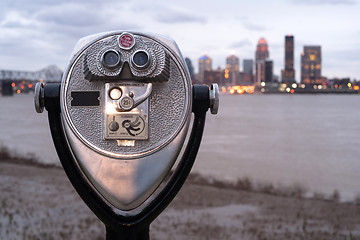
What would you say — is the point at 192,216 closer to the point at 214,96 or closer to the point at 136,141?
the point at 214,96

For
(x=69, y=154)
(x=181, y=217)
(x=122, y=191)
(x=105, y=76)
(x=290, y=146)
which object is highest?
(x=105, y=76)

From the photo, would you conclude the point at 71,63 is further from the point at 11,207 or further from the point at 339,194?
the point at 339,194

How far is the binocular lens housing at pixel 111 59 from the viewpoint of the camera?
4.98 feet

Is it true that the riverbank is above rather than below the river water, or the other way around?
above

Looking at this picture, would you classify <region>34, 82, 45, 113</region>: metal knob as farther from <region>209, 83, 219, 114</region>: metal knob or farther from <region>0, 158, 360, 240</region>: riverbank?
<region>0, 158, 360, 240</region>: riverbank

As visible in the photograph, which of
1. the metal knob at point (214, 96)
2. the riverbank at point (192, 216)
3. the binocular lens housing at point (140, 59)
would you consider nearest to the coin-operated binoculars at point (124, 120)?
the binocular lens housing at point (140, 59)

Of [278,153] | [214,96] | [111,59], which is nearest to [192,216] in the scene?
[214,96]

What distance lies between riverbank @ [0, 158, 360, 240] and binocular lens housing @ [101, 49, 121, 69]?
3513 mm

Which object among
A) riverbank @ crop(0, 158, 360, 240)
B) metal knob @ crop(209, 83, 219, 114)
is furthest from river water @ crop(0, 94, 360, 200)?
metal knob @ crop(209, 83, 219, 114)

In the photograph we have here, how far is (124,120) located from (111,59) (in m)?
0.22

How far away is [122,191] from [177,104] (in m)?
0.37

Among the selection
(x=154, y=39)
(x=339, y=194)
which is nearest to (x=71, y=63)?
(x=154, y=39)

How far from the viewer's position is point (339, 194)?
16422mm

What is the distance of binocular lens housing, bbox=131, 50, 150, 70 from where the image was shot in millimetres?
1523
